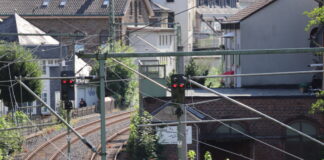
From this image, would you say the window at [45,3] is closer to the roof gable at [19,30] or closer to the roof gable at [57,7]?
the roof gable at [57,7]

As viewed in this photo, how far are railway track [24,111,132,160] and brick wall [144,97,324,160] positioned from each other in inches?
200

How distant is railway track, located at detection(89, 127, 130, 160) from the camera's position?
25.7 meters

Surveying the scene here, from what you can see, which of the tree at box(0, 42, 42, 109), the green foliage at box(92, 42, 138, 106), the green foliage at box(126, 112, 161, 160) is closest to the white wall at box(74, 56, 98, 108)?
the green foliage at box(92, 42, 138, 106)

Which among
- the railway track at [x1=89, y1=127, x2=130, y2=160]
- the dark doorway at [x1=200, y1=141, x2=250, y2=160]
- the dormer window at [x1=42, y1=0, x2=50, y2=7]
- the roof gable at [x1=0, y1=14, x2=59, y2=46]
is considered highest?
the dormer window at [x1=42, y1=0, x2=50, y2=7]

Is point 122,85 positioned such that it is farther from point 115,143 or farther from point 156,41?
point 156,41

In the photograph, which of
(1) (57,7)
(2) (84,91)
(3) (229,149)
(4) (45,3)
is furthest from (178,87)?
(4) (45,3)

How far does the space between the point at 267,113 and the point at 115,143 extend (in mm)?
7894

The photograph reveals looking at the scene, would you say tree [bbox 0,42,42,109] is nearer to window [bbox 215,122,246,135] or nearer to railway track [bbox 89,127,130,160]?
railway track [bbox 89,127,130,160]

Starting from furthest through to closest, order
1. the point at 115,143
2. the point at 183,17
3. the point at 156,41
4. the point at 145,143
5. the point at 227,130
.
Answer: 1. the point at 183,17
2. the point at 156,41
3. the point at 115,143
4. the point at 227,130
5. the point at 145,143

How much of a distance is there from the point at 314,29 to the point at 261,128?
727 centimetres

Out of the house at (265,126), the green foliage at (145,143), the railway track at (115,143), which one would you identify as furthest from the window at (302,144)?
the railway track at (115,143)

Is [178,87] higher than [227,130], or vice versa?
[178,87]

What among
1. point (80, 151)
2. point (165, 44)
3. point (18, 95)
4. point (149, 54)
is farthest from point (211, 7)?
point (149, 54)

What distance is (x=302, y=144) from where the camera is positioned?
920 inches
